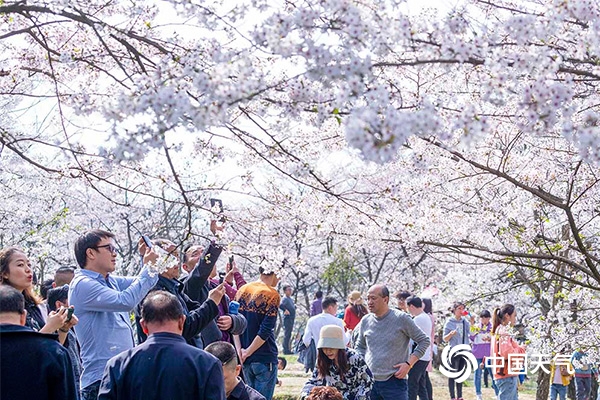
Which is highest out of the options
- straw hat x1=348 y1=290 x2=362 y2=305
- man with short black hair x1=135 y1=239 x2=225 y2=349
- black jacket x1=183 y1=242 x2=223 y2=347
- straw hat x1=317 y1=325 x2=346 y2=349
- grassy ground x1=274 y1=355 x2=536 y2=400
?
straw hat x1=348 y1=290 x2=362 y2=305

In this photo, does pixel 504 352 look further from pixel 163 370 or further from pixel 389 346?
pixel 163 370

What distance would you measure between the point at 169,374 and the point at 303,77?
5.08 feet

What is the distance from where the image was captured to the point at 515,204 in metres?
9.42

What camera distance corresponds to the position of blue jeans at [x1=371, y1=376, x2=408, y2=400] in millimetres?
7840

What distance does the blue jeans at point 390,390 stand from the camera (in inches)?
309

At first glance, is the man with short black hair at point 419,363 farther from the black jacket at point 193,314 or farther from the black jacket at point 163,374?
the black jacket at point 163,374

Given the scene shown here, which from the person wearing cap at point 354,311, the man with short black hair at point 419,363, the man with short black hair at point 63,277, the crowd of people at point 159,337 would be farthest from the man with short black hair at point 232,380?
the person wearing cap at point 354,311

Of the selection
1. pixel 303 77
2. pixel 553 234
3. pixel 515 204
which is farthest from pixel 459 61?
pixel 553 234

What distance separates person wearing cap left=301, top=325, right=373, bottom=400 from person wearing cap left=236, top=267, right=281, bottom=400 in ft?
4.95

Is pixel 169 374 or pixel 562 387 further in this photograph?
pixel 562 387

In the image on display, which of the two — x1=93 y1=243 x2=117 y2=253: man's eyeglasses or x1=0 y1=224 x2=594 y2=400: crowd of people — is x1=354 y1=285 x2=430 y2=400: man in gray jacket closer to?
x1=0 y1=224 x2=594 y2=400: crowd of people

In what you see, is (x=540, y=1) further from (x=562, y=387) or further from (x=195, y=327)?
(x=562, y=387)

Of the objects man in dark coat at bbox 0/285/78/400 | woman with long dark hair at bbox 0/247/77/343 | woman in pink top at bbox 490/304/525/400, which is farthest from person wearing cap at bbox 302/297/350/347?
man in dark coat at bbox 0/285/78/400

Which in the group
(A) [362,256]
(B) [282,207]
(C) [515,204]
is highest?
(A) [362,256]
